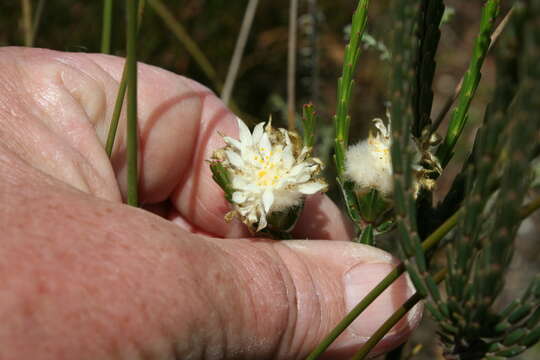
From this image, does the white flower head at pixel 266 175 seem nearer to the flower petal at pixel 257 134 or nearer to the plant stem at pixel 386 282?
the flower petal at pixel 257 134

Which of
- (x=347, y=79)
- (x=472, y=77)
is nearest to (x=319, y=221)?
(x=347, y=79)

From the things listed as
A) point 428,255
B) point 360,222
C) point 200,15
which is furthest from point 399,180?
point 200,15

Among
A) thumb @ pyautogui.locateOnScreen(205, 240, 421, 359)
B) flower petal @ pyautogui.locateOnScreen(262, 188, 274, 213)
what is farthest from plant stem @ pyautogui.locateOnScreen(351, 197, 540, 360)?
flower petal @ pyautogui.locateOnScreen(262, 188, 274, 213)

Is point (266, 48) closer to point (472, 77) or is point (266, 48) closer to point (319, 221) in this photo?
point (319, 221)

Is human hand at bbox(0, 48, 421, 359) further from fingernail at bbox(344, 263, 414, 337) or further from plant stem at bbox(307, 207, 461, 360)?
plant stem at bbox(307, 207, 461, 360)

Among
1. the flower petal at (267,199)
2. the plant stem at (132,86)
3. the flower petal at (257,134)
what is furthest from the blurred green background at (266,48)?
the plant stem at (132,86)

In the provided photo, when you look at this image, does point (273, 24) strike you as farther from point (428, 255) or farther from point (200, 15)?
point (428, 255)
